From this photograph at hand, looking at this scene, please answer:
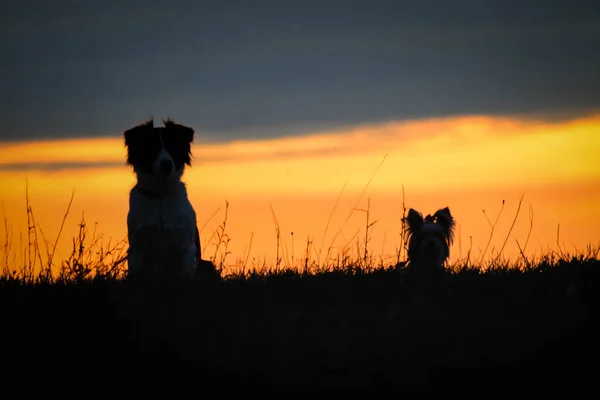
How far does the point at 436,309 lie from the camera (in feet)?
24.2

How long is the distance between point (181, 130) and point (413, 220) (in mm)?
3942

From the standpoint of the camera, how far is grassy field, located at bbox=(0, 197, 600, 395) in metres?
5.79

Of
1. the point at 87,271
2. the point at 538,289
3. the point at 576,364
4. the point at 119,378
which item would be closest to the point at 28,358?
the point at 119,378

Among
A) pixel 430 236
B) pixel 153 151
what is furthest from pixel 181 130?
pixel 430 236

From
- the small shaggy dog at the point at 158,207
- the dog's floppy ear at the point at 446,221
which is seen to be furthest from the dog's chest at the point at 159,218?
the dog's floppy ear at the point at 446,221

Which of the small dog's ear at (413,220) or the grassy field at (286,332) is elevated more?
the small dog's ear at (413,220)

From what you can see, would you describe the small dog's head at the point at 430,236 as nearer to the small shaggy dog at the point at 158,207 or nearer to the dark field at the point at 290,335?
the dark field at the point at 290,335

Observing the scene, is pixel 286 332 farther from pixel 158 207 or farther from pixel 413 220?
pixel 413 220

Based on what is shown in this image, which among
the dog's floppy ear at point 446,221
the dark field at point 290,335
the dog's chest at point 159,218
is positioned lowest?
the dark field at point 290,335

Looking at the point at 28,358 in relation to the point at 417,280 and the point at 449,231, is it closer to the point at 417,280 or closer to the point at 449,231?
the point at 417,280

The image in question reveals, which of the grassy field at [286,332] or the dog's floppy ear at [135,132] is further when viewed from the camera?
the dog's floppy ear at [135,132]

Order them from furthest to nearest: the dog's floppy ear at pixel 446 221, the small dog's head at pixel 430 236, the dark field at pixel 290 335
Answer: the dog's floppy ear at pixel 446 221 → the small dog's head at pixel 430 236 → the dark field at pixel 290 335

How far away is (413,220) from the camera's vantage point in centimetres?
1194

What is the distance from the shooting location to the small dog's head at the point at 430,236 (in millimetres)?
11008
